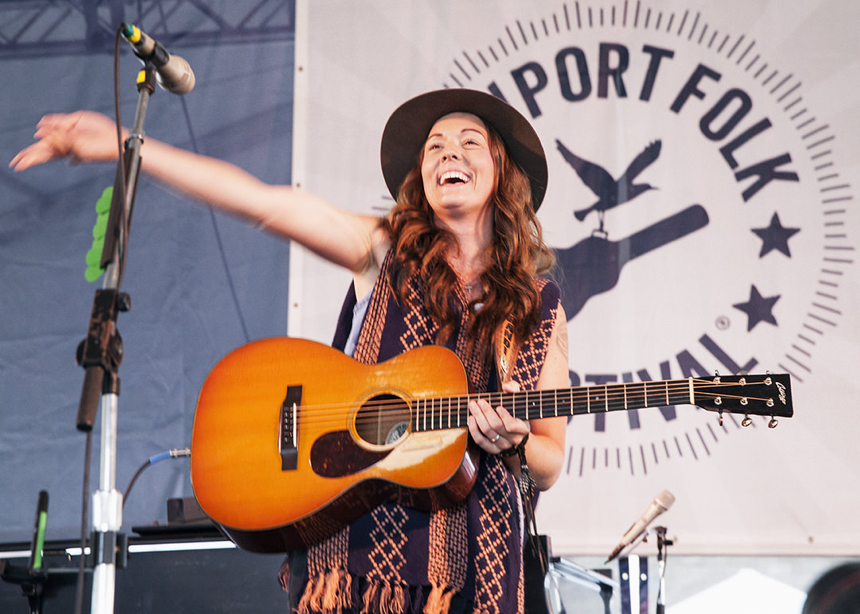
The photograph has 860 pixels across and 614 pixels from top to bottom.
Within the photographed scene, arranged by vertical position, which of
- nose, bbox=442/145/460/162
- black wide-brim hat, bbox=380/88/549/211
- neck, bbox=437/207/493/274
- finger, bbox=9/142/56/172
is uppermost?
black wide-brim hat, bbox=380/88/549/211

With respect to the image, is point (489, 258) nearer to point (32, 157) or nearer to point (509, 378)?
point (509, 378)

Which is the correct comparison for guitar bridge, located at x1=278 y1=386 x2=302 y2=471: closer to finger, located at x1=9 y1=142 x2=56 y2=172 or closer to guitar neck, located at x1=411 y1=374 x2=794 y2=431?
guitar neck, located at x1=411 y1=374 x2=794 y2=431

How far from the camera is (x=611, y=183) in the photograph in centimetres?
337

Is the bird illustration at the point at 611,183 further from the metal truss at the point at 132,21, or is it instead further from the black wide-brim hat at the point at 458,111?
the metal truss at the point at 132,21

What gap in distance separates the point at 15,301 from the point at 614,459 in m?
2.51

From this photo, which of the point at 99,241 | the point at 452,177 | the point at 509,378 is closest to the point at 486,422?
the point at 509,378

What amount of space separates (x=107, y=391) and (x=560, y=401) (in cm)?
93

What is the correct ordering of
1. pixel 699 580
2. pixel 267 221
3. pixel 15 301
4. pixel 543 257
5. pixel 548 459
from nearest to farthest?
pixel 548 459, pixel 267 221, pixel 543 257, pixel 699 580, pixel 15 301

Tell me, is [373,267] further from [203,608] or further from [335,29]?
[335,29]

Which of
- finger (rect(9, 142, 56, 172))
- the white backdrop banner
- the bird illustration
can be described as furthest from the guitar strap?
the bird illustration

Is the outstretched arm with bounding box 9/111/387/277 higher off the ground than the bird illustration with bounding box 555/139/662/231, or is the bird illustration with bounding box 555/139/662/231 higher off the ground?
the bird illustration with bounding box 555/139/662/231

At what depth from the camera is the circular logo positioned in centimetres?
315

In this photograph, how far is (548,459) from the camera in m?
1.94

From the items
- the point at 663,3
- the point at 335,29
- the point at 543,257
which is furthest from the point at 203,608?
the point at 663,3
